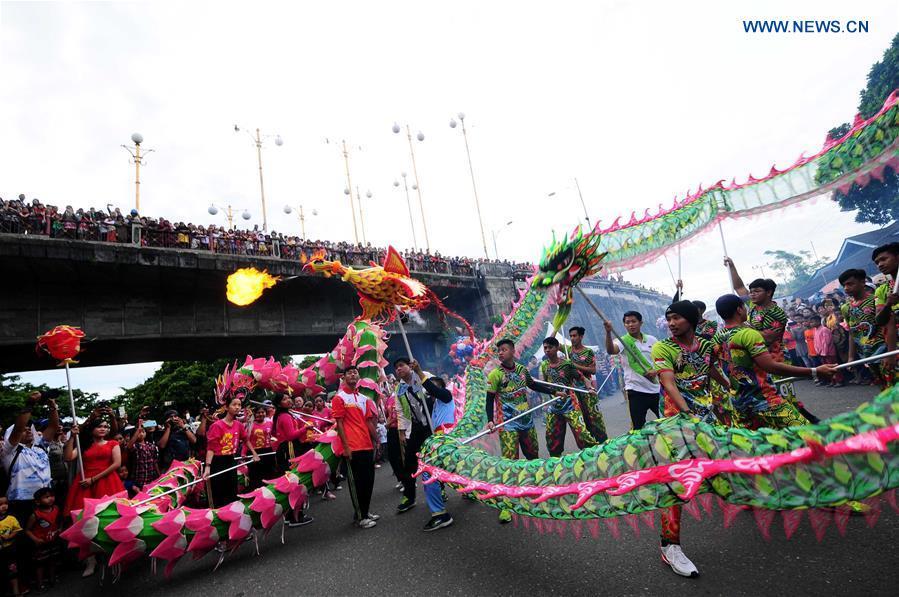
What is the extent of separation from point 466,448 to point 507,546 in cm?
84

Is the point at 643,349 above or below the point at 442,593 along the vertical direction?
above

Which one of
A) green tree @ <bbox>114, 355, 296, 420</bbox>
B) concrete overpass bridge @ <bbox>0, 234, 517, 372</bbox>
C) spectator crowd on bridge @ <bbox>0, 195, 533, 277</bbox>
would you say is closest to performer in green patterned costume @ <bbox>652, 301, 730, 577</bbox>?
spectator crowd on bridge @ <bbox>0, 195, 533, 277</bbox>

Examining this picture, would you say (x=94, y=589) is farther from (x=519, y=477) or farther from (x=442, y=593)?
(x=519, y=477)

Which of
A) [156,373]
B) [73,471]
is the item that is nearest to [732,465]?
[73,471]

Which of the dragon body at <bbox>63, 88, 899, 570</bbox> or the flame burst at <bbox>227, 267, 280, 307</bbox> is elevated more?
the flame burst at <bbox>227, 267, 280, 307</bbox>

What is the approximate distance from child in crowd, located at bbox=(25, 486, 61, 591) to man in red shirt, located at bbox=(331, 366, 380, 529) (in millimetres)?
3047

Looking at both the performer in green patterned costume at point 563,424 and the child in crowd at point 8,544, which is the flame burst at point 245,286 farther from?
the performer in green patterned costume at point 563,424

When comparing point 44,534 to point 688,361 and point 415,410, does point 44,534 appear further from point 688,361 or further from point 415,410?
point 688,361

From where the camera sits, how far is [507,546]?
331 centimetres

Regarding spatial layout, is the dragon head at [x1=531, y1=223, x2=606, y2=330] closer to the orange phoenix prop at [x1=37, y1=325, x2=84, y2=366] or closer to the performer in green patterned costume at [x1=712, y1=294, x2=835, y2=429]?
the performer in green patterned costume at [x1=712, y1=294, x2=835, y2=429]

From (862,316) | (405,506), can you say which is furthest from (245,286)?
(862,316)

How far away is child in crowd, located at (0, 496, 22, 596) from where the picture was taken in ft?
12.8

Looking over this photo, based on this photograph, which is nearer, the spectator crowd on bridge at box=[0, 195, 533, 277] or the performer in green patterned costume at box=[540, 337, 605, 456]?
the performer in green patterned costume at box=[540, 337, 605, 456]

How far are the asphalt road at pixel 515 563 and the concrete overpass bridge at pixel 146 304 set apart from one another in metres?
6.97
